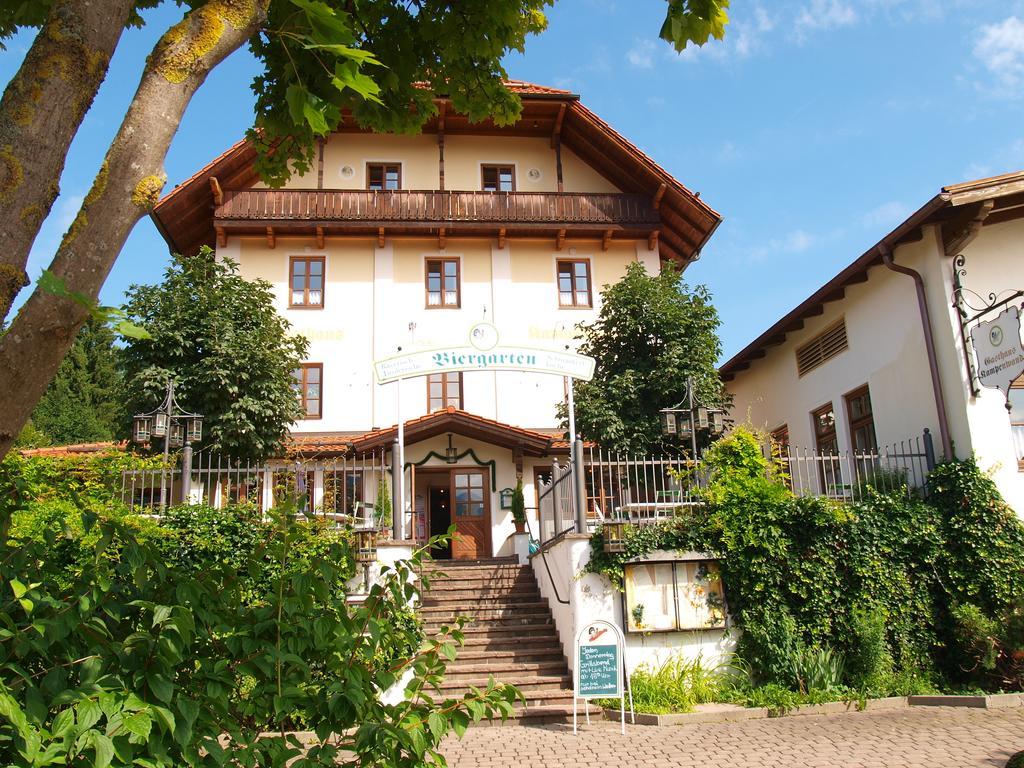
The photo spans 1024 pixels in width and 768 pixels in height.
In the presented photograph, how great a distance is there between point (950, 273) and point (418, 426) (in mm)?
10588

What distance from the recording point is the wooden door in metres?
19.5

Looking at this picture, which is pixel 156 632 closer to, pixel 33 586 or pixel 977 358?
pixel 33 586

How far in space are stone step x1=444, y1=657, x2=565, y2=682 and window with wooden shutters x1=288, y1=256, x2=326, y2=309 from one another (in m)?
11.7

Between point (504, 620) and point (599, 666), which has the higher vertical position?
point (504, 620)

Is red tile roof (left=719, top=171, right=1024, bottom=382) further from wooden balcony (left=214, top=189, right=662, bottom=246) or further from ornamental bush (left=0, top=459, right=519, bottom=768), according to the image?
ornamental bush (left=0, top=459, right=519, bottom=768)

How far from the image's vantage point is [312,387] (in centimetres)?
2031

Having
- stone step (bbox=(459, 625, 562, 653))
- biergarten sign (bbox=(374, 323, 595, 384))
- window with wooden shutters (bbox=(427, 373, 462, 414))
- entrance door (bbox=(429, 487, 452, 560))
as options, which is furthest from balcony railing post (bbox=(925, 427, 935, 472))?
window with wooden shutters (bbox=(427, 373, 462, 414))

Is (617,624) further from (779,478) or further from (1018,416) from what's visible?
(1018,416)

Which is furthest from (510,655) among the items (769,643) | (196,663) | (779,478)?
(196,663)

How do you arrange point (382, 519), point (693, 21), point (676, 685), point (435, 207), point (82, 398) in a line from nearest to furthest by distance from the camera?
point (693, 21) → point (676, 685) → point (382, 519) → point (435, 207) → point (82, 398)

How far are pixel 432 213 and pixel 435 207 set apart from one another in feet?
0.66

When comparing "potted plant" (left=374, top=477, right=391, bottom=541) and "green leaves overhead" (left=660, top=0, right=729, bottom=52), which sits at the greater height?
"green leaves overhead" (left=660, top=0, right=729, bottom=52)

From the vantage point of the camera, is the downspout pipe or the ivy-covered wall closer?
the ivy-covered wall

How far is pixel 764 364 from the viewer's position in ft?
63.7
